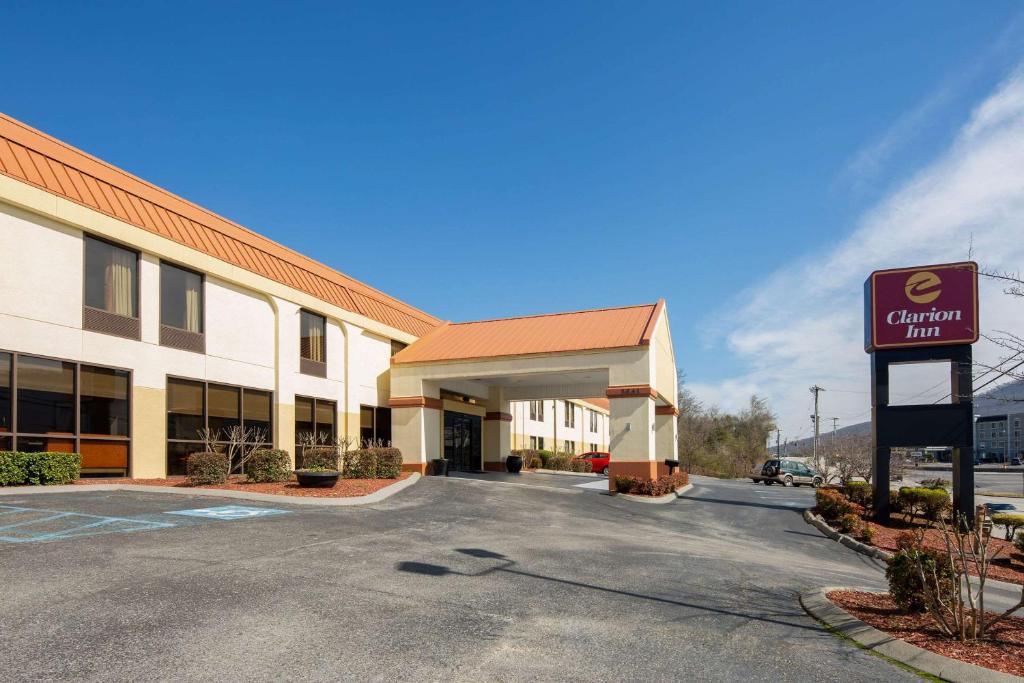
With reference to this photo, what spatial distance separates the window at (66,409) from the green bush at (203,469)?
1868 millimetres

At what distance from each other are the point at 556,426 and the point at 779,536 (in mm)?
40065

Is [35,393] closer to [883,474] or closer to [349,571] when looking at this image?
[349,571]

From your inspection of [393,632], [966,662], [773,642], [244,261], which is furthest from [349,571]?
[244,261]

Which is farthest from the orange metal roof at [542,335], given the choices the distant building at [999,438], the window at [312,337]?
the distant building at [999,438]

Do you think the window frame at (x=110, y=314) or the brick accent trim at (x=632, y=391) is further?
the brick accent trim at (x=632, y=391)

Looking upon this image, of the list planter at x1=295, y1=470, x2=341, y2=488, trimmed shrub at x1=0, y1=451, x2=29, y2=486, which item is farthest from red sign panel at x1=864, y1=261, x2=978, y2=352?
trimmed shrub at x1=0, y1=451, x2=29, y2=486

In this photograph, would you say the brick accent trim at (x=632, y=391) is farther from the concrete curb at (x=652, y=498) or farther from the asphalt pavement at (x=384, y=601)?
the asphalt pavement at (x=384, y=601)

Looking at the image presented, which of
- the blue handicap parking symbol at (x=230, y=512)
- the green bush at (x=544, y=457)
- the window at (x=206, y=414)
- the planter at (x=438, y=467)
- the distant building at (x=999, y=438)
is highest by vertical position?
the window at (x=206, y=414)

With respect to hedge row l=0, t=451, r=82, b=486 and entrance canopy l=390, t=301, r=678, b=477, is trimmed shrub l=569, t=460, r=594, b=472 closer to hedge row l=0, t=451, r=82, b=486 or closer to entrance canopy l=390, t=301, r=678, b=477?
entrance canopy l=390, t=301, r=678, b=477

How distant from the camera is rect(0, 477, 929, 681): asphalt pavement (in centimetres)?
608

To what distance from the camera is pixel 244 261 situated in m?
24.8

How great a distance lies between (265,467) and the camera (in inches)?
829

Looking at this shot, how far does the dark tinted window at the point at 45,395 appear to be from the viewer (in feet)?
56.6

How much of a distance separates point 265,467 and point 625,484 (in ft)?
40.9
